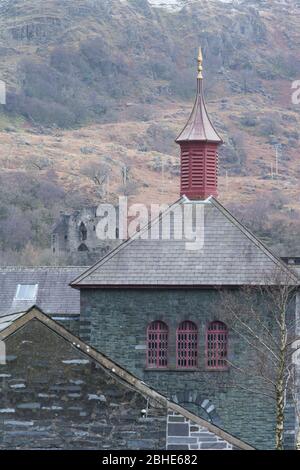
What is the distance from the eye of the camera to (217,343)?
1492 inches

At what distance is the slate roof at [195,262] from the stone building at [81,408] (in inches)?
656

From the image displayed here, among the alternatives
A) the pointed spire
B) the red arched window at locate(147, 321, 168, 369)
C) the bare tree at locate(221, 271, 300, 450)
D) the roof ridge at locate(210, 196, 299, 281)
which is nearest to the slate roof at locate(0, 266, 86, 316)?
the pointed spire

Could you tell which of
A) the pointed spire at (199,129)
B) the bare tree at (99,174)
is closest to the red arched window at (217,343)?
the pointed spire at (199,129)

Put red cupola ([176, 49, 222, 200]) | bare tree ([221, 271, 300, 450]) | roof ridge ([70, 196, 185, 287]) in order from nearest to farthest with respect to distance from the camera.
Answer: bare tree ([221, 271, 300, 450]) < roof ridge ([70, 196, 185, 287]) < red cupola ([176, 49, 222, 200])

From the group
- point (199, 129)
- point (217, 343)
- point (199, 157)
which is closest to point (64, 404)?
point (217, 343)

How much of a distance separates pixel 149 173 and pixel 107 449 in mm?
177034

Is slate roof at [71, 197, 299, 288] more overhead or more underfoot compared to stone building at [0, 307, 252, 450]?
more overhead

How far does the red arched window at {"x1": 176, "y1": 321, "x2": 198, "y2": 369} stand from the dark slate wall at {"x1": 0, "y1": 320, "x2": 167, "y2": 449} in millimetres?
17389

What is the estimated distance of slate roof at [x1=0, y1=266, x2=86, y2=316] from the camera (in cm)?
6284

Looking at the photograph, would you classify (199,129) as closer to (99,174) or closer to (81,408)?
(81,408)

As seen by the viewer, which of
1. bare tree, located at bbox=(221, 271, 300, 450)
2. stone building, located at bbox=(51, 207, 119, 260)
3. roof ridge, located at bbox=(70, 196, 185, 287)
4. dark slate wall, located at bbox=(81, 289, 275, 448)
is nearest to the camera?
bare tree, located at bbox=(221, 271, 300, 450)

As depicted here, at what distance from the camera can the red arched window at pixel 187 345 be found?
38.1m

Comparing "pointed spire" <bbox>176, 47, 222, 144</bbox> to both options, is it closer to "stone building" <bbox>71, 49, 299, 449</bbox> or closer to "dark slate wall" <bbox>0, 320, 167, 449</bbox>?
"stone building" <bbox>71, 49, 299, 449</bbox>
